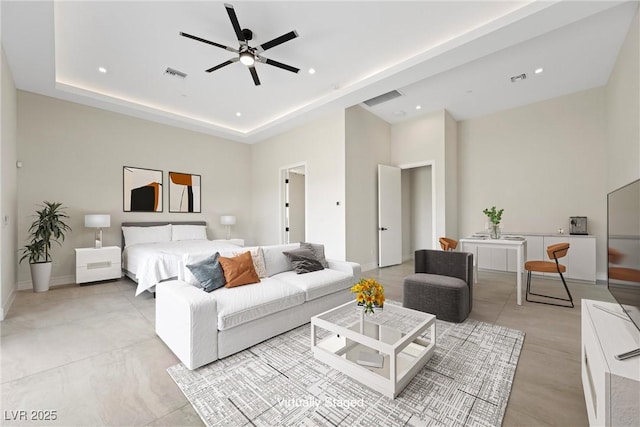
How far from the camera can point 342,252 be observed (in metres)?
4.86

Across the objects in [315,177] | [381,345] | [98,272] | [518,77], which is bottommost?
[98,272]

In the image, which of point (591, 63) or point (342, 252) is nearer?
point (591, 63)

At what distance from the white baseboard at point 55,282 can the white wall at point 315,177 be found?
12.1 feet

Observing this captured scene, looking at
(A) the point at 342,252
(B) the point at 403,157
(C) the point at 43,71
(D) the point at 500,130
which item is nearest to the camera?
(C) the point at 43,71

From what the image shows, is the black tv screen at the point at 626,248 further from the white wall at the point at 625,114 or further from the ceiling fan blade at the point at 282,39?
the ceiling fan blade at the point at 282,39

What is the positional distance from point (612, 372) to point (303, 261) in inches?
103

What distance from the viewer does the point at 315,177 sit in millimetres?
5406

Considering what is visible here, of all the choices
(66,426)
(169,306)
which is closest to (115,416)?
(66,426)

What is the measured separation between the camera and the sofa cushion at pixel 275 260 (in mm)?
3152

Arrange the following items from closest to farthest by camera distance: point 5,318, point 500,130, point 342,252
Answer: point 5,318 < point 342,252 < point 500,130

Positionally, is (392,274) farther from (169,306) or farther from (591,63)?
(591,63)

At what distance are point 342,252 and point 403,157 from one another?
272 centimetres

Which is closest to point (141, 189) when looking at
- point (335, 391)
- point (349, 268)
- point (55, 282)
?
point (55, 282)

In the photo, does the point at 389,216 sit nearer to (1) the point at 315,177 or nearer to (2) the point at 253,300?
(1) the point at 315,177
